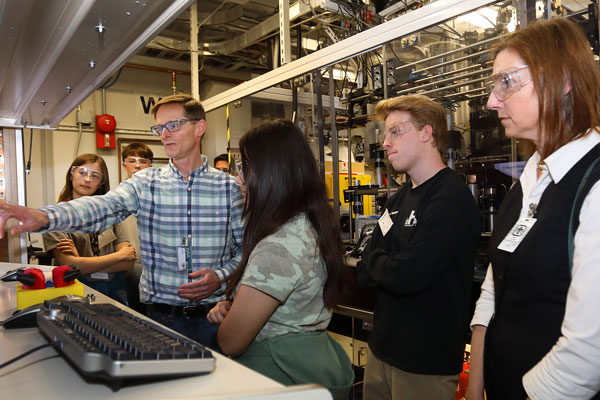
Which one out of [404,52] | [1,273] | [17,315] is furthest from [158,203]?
[404,52]

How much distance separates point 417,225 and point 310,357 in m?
0.61

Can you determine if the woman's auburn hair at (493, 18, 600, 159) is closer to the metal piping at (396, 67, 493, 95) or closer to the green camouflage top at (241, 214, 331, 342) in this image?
the green camouflage top at (241, 214, 331, 342)

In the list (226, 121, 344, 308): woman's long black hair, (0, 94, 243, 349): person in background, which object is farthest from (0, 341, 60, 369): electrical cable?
(0, 94, 243, 349): person in background

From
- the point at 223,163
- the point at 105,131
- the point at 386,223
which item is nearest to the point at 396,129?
the point at 386,223

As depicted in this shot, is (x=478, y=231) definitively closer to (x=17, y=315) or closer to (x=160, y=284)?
(x=160, y=284)

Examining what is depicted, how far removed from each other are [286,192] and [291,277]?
0.24 m

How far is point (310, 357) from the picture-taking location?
1.08m

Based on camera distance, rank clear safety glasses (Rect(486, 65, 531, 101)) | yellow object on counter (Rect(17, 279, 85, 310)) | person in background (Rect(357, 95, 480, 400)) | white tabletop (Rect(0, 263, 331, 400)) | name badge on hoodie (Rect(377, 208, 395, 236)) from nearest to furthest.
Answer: white tabletop (Rect(0, 263, 331, 400))
clear safety glasses (Rect(486, 65, 531, 101))
yellow object on counter (Rect(17, 279, 85, 310))
person in background (Rect(357, 95, 480, 400))
name badge on hoodie (Rect(377, 208, 395, 236))

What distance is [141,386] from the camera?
2.02 feet

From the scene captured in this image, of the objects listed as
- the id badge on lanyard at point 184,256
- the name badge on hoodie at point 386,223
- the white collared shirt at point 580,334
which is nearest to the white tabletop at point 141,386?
the white collared shirt at point 580,334

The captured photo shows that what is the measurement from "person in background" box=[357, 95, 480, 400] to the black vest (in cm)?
35

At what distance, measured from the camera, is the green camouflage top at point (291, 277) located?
3.46ft

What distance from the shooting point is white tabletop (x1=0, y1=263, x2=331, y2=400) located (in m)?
0.55

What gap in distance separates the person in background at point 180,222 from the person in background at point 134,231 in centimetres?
63
